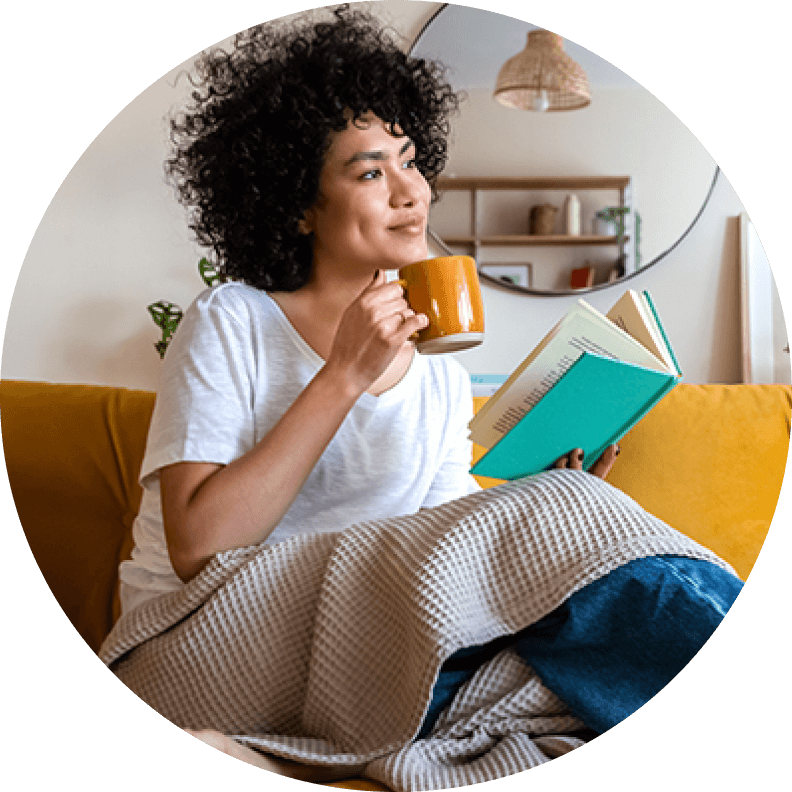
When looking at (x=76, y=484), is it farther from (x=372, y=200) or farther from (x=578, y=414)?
(x=578, y=414)

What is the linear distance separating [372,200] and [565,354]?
0.35m

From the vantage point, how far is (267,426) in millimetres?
916

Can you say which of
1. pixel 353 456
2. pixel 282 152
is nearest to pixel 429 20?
pixel 282 152

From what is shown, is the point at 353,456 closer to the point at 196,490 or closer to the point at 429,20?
the point at 196,490

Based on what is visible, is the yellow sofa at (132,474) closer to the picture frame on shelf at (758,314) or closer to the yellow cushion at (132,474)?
the yellow cushion at (132,474)

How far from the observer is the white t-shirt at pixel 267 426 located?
829 millimetres

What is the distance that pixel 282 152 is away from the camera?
3.27 ft

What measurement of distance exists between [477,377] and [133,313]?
31.6 inches

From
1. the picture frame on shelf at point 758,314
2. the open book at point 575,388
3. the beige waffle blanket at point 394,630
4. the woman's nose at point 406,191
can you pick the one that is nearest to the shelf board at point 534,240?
the picture frame on shelf at point 758,314

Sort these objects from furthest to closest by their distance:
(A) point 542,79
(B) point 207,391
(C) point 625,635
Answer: (A) point 542,79 < (B) point 207,391 < (C) point 625,635

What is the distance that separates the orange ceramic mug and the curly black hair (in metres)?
0.28

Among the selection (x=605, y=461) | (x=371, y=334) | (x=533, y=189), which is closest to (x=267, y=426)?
(x=371, y=334)

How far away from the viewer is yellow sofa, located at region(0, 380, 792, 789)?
1.17 meters

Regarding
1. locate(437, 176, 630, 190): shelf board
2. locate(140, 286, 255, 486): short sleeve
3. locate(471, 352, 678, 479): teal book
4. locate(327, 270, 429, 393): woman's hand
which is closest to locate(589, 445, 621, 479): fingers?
locate(471, 352, 678, 479): teal book
